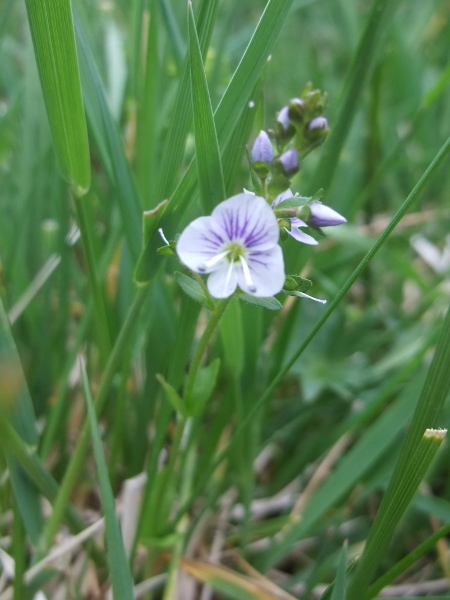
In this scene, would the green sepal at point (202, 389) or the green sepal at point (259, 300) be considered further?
the green sepal at point (202, 389)

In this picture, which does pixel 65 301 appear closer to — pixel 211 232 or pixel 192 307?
pixel 192 307

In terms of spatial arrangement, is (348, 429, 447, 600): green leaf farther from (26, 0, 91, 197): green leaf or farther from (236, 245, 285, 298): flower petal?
(26, 0, 91, 197): green leaf

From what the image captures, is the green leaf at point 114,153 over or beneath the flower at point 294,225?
over

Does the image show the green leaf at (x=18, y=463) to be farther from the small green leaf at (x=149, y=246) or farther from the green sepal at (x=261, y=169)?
the green sepal at (x=261, y=169)

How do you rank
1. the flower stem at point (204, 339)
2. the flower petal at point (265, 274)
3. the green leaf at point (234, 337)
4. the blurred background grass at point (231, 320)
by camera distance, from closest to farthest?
the flower petal at point (265, 274), the flower stem at point (204, 339), the green leaf at point (234, 337), the blurred background grass at point (231, 320)

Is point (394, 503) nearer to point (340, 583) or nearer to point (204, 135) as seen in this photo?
point (340, 583)

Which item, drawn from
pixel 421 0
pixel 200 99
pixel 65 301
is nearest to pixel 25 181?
pixel 65 301

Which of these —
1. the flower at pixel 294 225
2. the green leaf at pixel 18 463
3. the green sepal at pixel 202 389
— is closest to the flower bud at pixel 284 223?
the flower at pixel 294 225

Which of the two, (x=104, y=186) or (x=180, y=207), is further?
(x=104, y=186)
